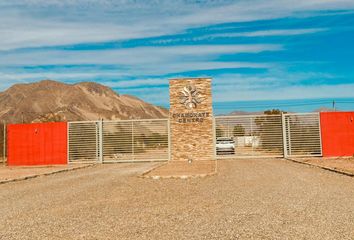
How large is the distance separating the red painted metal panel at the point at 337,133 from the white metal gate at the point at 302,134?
36cm

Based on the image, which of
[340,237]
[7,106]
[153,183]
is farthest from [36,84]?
[340,237]

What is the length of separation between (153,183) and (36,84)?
5664 inches

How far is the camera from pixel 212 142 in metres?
30.2

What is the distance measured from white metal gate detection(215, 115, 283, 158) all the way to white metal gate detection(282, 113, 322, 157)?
515 mm

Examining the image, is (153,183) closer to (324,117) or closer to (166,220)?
(166,220)

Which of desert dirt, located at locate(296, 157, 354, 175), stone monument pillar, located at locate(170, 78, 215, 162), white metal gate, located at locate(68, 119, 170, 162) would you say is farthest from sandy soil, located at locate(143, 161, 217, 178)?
white metal gate, located at locate(68, 119, 170, 162)

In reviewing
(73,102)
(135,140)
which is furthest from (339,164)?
(73,102)

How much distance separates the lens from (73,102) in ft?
423

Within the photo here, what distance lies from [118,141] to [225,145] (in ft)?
23.1

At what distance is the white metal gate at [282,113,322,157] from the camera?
29828 mm

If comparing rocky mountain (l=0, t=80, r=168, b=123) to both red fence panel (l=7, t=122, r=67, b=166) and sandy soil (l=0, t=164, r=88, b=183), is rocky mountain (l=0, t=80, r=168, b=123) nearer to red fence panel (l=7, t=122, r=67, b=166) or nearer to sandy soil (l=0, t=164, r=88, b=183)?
red fence panel (l=7, t=122, r=67, b=166)

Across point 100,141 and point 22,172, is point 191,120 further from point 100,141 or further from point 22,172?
point 22,172

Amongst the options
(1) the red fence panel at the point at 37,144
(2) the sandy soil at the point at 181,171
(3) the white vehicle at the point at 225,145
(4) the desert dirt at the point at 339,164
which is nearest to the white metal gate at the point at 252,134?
(3) the white vehicle at the point at 225,145

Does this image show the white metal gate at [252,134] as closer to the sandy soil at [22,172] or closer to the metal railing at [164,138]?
the metal railing at [164,138]
